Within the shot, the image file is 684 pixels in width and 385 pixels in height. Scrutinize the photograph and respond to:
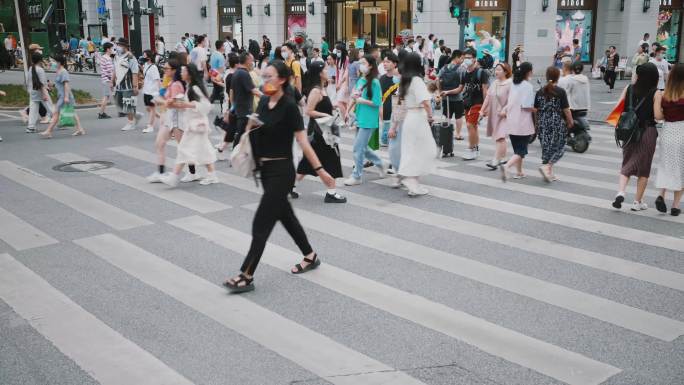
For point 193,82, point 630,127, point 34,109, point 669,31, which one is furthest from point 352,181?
point 669,31

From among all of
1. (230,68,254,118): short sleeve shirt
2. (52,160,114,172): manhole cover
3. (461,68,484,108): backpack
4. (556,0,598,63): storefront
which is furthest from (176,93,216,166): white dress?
(556,0,598,63): storefront

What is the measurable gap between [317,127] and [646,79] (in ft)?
13.7

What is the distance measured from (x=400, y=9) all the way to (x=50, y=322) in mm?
30676

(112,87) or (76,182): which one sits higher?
(112,87)

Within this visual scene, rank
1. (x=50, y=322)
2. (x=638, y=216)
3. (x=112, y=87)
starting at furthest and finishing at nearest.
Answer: (x=112, y=87), (x=638, y=216), (x=50, y=322)

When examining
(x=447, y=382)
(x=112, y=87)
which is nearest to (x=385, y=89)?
(x=447, y=382)

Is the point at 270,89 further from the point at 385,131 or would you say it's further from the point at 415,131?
the point at 385,131

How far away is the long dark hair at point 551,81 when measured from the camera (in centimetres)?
955

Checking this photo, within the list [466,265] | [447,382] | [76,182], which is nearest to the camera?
[447,382]

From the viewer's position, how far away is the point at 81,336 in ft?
16.2

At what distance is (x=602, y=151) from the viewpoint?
12.9m

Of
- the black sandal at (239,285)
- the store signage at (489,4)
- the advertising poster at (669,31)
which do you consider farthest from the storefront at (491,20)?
the black sandal at (239,285)

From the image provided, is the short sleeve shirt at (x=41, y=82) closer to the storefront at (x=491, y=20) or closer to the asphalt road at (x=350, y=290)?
the asphalt road at (x=350, y=290)

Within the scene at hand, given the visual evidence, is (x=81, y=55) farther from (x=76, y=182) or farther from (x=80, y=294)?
(x=80, y=294)
